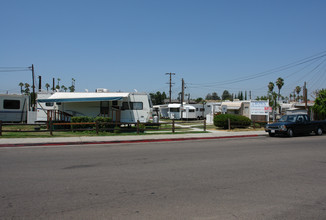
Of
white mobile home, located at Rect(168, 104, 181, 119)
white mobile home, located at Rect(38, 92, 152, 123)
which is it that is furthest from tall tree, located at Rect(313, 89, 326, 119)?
white mobile home, located at Rect(38, 92, 152, 123)

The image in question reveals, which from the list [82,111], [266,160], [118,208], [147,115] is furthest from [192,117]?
[118,208]

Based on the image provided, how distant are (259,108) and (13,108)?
76.5 feet

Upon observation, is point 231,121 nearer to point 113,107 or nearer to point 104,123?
point 113,107

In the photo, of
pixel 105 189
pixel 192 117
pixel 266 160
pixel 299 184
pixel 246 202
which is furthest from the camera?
pixel 192 117

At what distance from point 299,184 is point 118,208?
4.33 metres

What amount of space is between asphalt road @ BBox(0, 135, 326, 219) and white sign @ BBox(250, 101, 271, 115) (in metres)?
16.7

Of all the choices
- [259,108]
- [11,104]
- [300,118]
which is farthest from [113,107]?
[259,108]

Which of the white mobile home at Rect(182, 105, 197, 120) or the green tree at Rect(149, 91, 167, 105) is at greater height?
the green tree at Rect(149, 91, 167, 105)

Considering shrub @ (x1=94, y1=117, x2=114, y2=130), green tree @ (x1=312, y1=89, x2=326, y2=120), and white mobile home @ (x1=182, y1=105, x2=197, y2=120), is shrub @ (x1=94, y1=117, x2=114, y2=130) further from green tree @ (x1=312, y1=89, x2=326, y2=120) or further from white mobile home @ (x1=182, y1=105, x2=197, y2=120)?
green tree @ (x1=312, y1=89, x2=326, y2=120)

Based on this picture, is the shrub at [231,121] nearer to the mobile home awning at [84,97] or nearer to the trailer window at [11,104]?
the mobile home awning at [84,97]

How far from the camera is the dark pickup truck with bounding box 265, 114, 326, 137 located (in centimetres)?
1803

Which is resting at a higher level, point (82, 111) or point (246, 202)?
point (82, 111)

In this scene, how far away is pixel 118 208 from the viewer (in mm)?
4785

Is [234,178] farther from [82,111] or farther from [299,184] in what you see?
[82,111]
